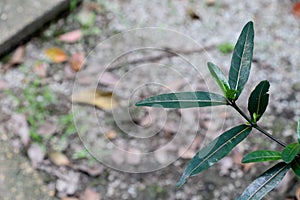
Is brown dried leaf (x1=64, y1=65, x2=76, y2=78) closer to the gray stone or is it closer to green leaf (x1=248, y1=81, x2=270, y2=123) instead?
the gray stone

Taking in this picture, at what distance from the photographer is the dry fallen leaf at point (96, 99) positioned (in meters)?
2.40

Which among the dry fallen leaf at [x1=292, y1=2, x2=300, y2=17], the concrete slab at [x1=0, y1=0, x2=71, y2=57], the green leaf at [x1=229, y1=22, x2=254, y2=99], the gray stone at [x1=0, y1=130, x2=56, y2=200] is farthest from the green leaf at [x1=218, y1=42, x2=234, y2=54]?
the green leaf at [x1=229, y1=22, x2=254, y2=99]

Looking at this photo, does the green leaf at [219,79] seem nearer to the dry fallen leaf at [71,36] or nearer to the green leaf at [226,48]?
the green leaf at [226,48]

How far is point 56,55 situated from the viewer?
254cm

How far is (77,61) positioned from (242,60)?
131cm

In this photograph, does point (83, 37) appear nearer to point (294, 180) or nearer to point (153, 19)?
point (153, 19)

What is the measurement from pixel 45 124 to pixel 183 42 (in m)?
0.76

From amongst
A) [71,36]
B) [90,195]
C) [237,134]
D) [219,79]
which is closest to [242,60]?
[219,79]

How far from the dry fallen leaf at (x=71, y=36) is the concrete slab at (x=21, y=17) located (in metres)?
0.11

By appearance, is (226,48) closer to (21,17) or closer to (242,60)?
(21,17)

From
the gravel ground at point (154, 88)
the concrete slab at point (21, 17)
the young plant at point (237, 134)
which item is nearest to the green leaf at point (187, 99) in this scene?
the young plant at point (237, 134)

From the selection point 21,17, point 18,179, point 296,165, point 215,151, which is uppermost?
point 21,17

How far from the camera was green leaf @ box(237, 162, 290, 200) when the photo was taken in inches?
49.4

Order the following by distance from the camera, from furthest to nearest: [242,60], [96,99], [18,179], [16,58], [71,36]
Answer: [71,36], [16,58], [96,99], [18,179], [242,60]
